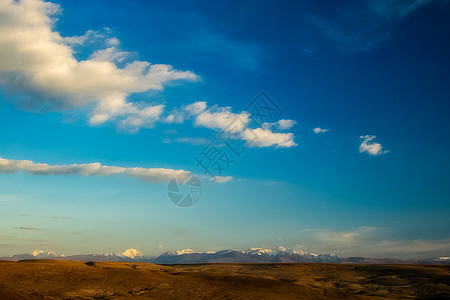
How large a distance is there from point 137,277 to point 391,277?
8263 centimetres

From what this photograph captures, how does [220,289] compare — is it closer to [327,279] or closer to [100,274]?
[100,274]

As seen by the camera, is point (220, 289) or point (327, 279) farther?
point (327, 279)

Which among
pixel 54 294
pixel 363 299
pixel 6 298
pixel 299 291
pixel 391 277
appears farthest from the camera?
pixel 391 277

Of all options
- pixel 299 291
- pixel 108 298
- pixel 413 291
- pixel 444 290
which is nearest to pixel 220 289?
pixel 299 291

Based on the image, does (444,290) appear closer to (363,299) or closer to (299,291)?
(363,299)

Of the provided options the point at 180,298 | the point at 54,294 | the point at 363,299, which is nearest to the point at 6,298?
the point at 54,294

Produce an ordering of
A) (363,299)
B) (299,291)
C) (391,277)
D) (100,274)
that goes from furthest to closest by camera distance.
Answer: (391,277), (100,274), (299,291), (363,299)

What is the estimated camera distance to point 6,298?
49.6 m

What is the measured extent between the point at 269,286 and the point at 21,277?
5947 cm

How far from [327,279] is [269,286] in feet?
119

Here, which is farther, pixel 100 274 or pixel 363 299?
pixel 100 274

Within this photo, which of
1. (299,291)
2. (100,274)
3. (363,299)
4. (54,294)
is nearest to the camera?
(54,294)

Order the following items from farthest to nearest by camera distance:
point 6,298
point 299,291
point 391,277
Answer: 1. point 391,277
2. point 299,291
3. point 6,298

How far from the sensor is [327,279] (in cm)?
11400
